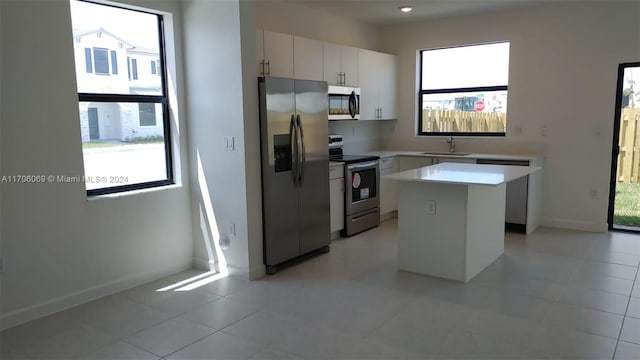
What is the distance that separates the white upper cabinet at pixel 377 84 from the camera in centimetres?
594

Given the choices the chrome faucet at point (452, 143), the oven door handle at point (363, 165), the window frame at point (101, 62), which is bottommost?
the oven door handle at point (363, 165)

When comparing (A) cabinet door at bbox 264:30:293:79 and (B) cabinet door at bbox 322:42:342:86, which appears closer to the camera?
(A) cabinet door at bbox 264:30:293:79

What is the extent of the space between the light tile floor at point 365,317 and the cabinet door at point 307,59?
6.54ft

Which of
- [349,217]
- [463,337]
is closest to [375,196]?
[349,217]

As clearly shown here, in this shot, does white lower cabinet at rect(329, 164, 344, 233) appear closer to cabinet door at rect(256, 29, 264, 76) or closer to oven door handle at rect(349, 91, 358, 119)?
oven door handle at rect(349, 91, 358, 119)

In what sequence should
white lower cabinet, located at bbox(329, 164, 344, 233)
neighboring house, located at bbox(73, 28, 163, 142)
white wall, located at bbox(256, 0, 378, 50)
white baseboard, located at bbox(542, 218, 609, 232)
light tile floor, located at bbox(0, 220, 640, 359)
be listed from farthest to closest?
white baseboard, located at bbox(542, 218, 609, 232) < white lower cabinet, located at bbox(329, 164, 344, 233) < white wall, located at bbox(256, 0, 378, 50) < neighboring house, located at bbox(73, 28, 163, 142) < light tile floor, located at bbox(0, 220, 640, 359)

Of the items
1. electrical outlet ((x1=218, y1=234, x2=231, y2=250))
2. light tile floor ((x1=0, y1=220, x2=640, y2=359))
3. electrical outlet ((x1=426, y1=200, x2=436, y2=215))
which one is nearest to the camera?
light tile floor ((x1=0, y1=220, x2=640, y2=359))

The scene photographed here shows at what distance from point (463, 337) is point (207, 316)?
1716 millimetres

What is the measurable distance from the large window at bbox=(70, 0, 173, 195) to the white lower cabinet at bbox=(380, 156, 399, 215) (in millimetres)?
2761

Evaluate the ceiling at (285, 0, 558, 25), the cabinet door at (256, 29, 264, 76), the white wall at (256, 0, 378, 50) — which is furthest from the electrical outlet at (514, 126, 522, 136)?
the cabinet door at (256, 29, 264, 76)

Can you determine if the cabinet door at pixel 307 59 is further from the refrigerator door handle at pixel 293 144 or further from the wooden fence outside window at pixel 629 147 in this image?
the wooden fence outside window at pixel 629 147

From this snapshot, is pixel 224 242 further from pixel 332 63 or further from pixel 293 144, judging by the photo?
pixel 332 63

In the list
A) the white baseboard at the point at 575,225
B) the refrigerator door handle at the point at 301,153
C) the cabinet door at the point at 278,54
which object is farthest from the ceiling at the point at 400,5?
the white baseboard at the point at 575,225

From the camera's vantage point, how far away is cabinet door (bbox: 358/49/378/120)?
5883 mm
